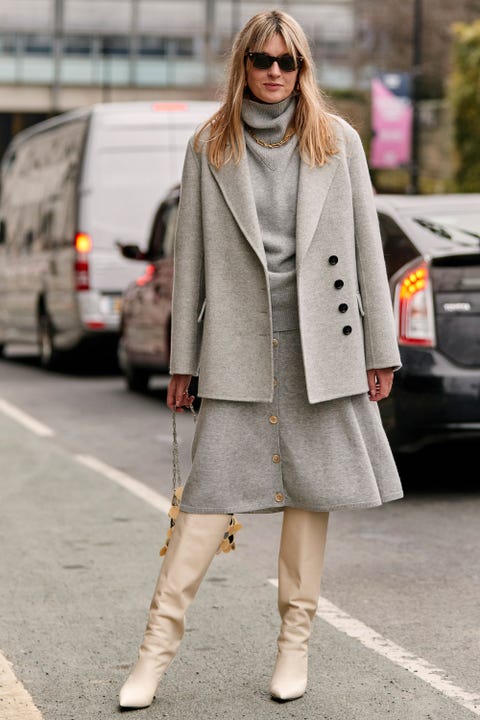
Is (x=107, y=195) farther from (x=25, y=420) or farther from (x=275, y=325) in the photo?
(x=275, y=325)

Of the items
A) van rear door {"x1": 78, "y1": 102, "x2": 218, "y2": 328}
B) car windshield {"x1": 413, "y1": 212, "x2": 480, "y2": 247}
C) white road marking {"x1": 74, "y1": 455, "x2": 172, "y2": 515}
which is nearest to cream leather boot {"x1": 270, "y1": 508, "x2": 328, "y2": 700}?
white road marking {"x1": 74, "y1": 455, "x2": 172, "y2": 515}

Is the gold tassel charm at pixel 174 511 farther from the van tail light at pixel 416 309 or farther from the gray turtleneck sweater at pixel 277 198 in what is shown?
the van tail light at pixel 416 309

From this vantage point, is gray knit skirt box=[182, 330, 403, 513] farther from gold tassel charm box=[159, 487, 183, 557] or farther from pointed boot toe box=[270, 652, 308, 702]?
pointed boot toe box=[270, 652, 308, 702]

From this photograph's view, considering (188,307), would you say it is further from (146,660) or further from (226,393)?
(146,660)

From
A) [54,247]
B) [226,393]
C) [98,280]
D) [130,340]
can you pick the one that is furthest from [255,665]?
[54,247]

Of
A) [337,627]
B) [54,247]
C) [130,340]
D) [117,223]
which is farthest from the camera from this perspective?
[54,247]

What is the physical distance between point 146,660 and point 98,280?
1212cm

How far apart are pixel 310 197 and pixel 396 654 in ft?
5.02

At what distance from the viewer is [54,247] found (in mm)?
17516

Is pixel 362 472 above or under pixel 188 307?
under

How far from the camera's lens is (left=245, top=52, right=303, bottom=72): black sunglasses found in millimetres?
4434

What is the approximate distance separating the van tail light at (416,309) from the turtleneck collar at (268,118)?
359 cm

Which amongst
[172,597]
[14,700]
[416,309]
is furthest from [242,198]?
[416,309]

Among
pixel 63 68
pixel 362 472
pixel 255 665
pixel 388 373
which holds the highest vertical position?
pixel 63 68
